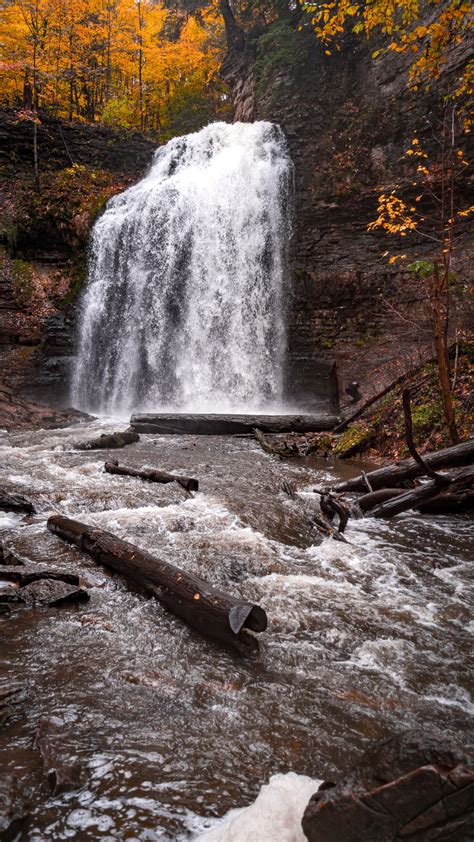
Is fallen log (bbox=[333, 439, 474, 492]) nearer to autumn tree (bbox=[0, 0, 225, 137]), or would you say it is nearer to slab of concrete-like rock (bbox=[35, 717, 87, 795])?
slab of concrete-like rock (bbox=[35, 717, 87, 795])

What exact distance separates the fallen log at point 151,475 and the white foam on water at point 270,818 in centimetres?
460

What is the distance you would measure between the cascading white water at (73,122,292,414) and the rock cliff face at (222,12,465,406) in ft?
2.61

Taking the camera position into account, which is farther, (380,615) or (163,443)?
(163,443)

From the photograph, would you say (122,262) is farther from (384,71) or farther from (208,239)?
(384,71)

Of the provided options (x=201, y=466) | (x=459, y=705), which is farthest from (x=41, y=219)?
(x=459, y=705)

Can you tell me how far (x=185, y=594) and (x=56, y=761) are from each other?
1326mm

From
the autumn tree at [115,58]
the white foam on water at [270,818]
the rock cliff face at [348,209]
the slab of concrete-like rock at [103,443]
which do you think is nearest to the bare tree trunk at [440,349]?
the white foam on water at [270,818]

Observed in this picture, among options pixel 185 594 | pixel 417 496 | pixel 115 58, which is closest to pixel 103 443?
pixel 417 496

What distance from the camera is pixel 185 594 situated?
3092mm

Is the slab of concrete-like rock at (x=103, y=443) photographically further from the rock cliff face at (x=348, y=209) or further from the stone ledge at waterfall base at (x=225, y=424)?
the rock cliff face at (x=348, y=209)

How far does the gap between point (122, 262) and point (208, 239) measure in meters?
3.29

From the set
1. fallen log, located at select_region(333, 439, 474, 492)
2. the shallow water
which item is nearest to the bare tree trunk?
fallen log, located at select_region(333, 439, 474, 492)

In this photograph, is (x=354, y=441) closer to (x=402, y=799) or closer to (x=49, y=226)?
(x=402, y=799)

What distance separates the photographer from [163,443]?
33.0 ft
